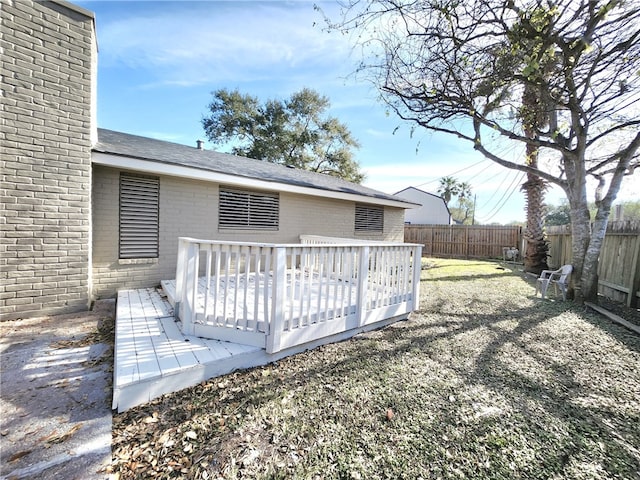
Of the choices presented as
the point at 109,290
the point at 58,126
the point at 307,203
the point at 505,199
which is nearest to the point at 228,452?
the point at 109,290

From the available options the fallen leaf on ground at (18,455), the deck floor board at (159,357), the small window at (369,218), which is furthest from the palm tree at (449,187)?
the fallen leaf on ground at (18,455)

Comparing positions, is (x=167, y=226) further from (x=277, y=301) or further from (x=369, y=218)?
(x=369, y=218)

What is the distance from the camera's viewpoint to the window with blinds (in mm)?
5422

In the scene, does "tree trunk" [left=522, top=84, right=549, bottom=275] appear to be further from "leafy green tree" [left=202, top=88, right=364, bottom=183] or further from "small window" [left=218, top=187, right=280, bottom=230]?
"leafy green tree" [left=202, top=88, right=364, bottom=183]

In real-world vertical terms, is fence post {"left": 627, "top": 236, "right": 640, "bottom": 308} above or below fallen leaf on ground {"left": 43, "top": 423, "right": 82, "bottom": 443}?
above

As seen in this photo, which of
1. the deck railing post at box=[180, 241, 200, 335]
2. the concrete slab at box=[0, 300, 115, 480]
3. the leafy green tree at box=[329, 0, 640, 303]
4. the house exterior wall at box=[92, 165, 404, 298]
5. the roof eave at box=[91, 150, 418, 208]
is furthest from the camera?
the house exterior wall at box=[92, 165, 404, 298]

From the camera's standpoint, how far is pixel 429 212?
2694cm

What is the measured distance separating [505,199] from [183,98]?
49.7ft

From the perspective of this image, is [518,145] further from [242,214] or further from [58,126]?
[58,126]

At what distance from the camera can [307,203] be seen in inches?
332

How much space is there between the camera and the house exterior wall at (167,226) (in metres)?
5.21

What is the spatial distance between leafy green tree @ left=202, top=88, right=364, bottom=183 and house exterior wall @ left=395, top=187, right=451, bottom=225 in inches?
326

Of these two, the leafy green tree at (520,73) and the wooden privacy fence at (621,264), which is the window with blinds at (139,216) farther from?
the wooden privacy fence at (621,264)

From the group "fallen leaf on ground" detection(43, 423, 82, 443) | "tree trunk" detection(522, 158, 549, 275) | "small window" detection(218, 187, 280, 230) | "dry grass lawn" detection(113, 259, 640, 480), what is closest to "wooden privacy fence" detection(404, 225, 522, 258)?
"tree trunk" detection(522, 158, 549, 275)
